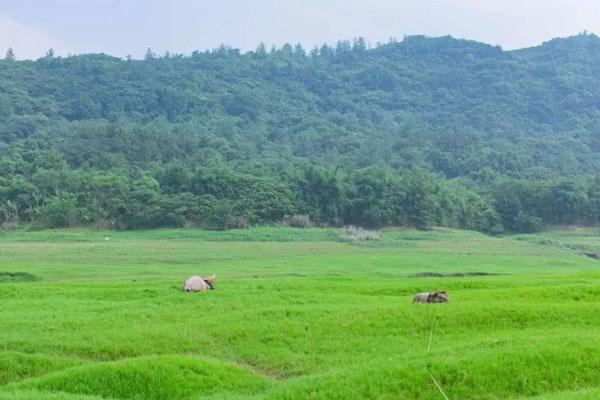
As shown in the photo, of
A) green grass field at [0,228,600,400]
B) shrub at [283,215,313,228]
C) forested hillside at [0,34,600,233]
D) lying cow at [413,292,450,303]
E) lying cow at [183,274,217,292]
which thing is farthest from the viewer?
forested hillside at [0,34,600,233]

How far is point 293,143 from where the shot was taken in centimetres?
12862

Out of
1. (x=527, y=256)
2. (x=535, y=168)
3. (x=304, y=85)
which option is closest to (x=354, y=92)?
(x=304, y=85)

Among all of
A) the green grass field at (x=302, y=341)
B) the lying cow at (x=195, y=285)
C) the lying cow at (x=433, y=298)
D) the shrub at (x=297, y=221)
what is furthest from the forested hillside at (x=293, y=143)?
the lying cow at (x=433, y=298)

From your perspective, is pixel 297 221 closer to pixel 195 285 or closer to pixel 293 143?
pixel 195 285

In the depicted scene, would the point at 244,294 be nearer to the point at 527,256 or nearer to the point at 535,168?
the point at 527,256

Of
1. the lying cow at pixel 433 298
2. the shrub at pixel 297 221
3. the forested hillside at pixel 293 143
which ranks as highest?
the forested hillside at pixel 293 143

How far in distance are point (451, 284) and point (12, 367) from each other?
12.7 metres

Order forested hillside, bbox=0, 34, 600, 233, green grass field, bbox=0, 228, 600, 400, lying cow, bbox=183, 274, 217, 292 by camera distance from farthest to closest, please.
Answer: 1. forested hillside, bbox=0, 34, 600, 233
2. lying cow, bbox=183, 274, 217, 292
3. green grass field, bbox=0, 228, 600, 400

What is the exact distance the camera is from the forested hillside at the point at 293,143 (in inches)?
2798

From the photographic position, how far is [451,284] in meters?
22.7

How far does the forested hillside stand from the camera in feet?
233

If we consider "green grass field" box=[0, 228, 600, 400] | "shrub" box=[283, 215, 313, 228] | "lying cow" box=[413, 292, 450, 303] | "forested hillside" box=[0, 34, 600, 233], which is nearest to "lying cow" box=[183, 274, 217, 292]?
"green grass field" box=[0, 228, 600, 400]

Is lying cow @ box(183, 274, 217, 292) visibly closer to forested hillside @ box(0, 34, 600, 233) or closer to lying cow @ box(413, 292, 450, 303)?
lying cow @ box(413, 292, 450, 303)

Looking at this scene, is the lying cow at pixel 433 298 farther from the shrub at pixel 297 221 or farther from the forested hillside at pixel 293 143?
the shrub at pixel 297 221
